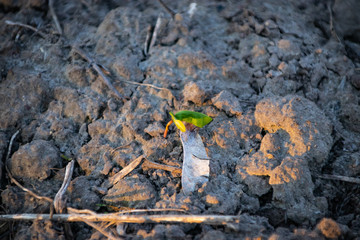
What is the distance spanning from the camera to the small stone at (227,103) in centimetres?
242

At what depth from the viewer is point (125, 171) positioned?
217 cm

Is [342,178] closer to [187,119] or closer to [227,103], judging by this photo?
[227,103]

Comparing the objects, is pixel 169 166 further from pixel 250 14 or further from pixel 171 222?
pixel 250 14

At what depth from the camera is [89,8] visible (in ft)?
11.1

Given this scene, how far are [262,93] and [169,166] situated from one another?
3.95 ft

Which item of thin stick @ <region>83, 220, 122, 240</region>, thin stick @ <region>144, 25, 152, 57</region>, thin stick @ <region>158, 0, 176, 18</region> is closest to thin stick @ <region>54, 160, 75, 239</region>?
thin stick @ <region>83, 220, 122, 240</region>

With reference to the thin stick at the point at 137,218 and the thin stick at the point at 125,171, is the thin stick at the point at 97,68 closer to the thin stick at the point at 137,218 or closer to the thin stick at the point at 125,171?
the thin stick at the point at 125,171

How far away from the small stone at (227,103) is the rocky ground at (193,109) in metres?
0.01

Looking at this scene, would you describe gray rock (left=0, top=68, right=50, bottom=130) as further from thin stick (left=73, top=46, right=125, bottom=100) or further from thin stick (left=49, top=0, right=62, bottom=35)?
thin stick (left=49, top=0, right=62, bottom=35)

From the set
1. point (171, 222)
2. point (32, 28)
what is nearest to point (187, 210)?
point (171, 222)

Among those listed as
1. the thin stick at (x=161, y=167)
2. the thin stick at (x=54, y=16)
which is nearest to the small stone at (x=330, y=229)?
the thin stick at (x=161, y=167)

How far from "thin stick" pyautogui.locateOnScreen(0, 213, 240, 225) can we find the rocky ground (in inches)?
1.9

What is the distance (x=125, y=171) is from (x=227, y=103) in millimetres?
1044

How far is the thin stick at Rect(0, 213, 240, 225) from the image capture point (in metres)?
1.80
